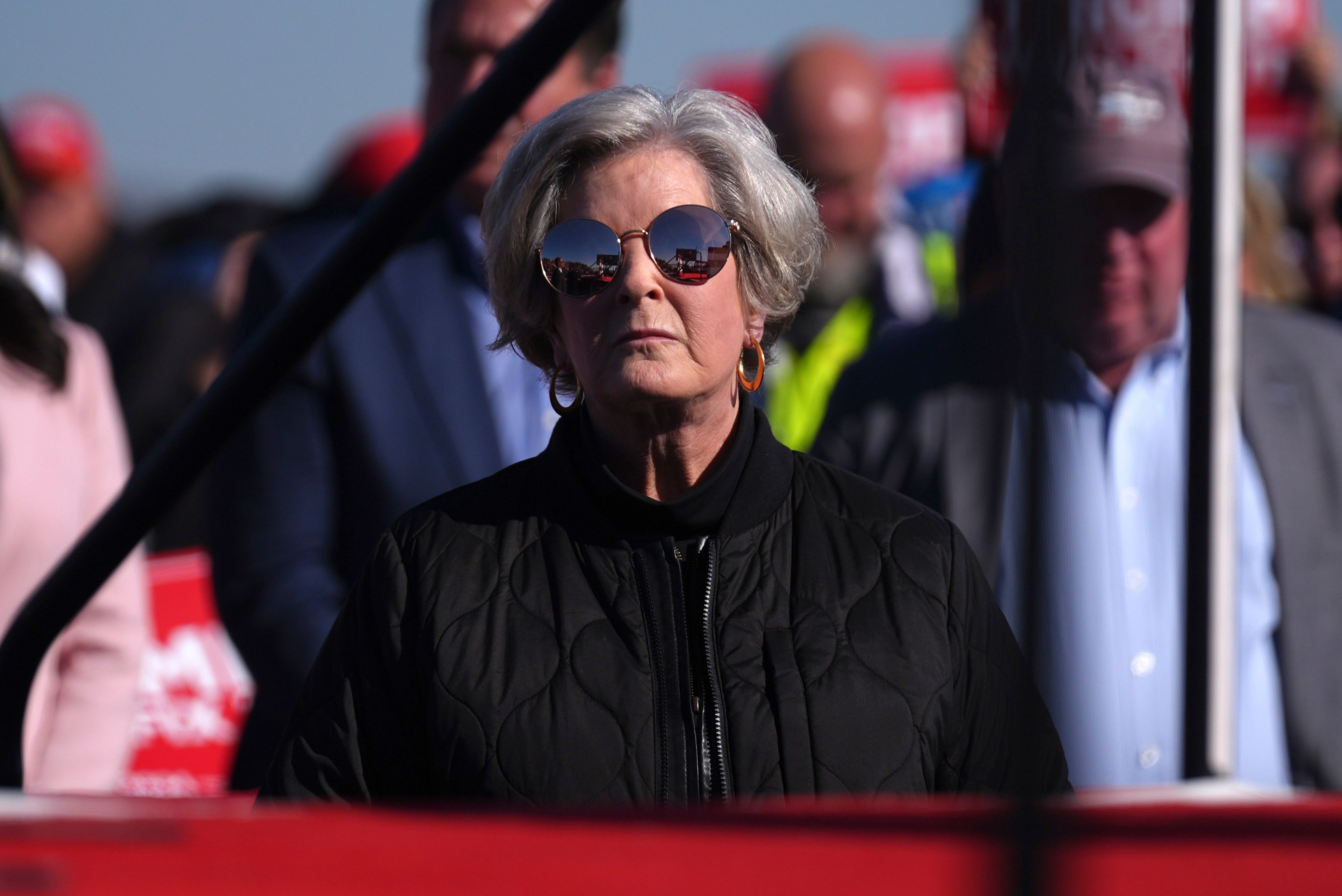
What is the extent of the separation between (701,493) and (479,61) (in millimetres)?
1156

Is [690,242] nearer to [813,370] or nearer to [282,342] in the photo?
[282,342]

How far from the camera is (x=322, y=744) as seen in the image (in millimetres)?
1522

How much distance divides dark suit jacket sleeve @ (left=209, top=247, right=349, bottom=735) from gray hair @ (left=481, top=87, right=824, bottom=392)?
0.67 metres

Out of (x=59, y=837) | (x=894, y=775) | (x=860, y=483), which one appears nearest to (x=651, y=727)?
(x=894, y=775)

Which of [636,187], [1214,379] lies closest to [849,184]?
[636,187]

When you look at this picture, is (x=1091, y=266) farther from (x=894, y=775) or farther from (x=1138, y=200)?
(x=894, y=775)

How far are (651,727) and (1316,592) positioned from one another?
1280mm

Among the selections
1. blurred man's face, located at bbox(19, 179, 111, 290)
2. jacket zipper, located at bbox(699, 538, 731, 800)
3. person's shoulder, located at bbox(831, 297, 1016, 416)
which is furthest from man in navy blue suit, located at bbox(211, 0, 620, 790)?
blurred man's face, located at bbox(19, 179, 111, 290)

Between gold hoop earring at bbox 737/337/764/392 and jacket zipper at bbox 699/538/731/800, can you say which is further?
gold hoop earring at bbox 737/337/764/392

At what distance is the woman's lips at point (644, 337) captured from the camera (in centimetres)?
171

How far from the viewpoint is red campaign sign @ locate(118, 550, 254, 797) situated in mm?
4348

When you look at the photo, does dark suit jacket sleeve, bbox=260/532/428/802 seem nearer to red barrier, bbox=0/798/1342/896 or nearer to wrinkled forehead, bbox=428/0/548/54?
red barrier, bbox=0/798/1342/896

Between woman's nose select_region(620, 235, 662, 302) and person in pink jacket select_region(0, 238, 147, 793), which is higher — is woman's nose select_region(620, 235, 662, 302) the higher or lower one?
the higher one

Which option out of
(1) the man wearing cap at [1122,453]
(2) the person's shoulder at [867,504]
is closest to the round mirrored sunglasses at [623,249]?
(2) the person's shoulder at [867,504]
